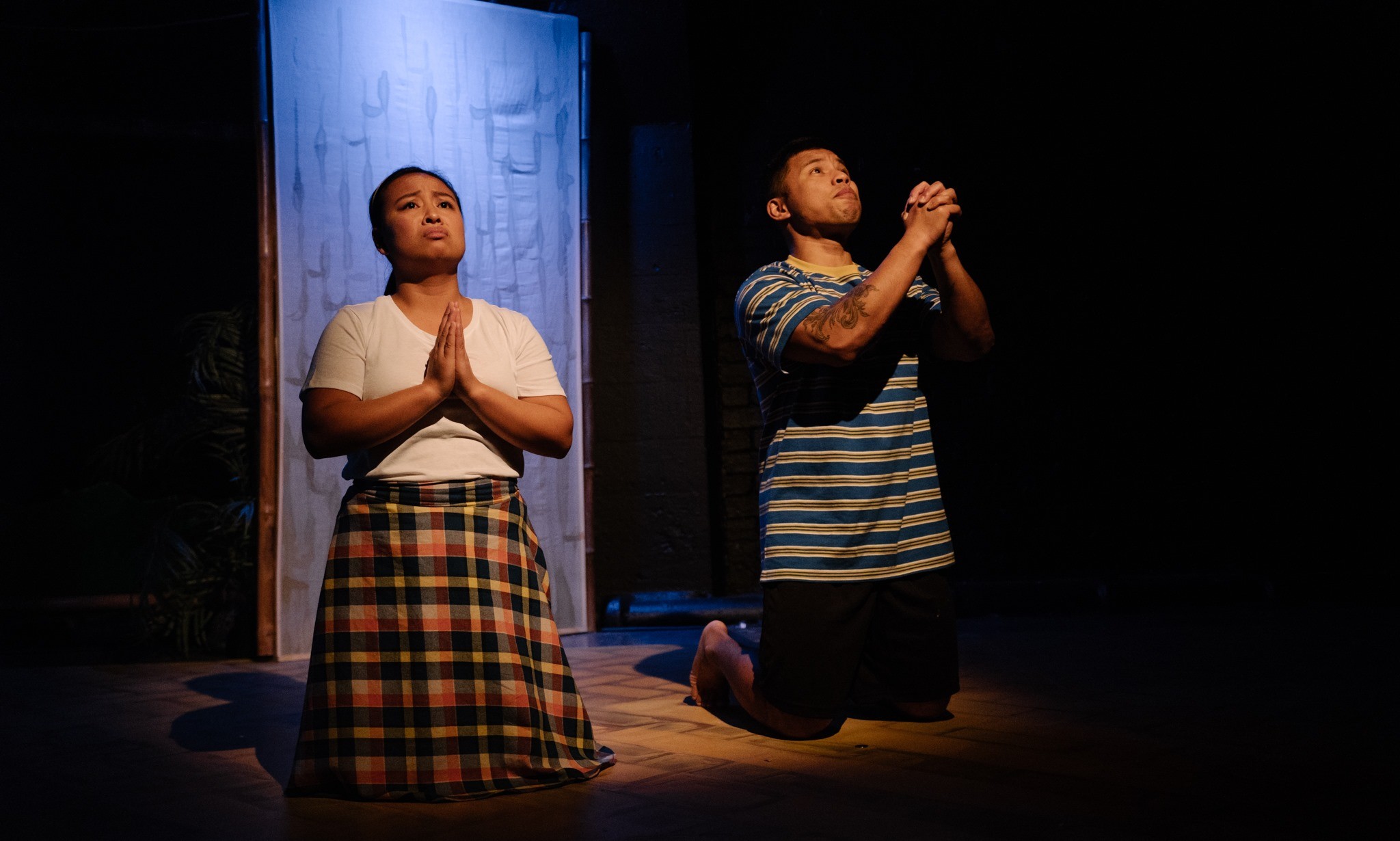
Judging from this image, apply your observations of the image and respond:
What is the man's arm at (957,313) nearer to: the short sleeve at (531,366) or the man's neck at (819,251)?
the man's neck at (819,251)

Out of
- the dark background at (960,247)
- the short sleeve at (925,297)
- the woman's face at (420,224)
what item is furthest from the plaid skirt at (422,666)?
the dark background at (960,247)

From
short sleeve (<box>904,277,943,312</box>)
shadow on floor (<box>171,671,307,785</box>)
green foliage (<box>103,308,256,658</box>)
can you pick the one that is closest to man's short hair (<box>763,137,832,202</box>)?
short sleeve (<box>904,277,943,312</box>)

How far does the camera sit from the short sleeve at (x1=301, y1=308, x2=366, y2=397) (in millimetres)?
2131

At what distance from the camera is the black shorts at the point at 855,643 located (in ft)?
8.43

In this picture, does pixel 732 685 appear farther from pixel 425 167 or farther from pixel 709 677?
pixel 425 167

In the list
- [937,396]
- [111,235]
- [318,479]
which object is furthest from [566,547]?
[111,235]

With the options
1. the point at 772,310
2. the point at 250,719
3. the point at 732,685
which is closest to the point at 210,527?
the point at 250,719

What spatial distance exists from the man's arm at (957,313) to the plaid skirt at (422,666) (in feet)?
3.85

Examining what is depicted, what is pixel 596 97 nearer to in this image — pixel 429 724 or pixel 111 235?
pixel 111 235

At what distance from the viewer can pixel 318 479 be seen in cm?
413

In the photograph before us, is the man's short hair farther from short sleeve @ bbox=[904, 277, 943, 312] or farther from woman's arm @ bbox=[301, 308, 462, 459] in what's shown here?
woman's arm @ bbox=[301, 308, 462, 459]

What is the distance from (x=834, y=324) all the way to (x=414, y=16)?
2.76m

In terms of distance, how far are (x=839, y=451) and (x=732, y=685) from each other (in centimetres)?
65

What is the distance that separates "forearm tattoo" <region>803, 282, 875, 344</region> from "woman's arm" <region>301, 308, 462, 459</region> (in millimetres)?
798
